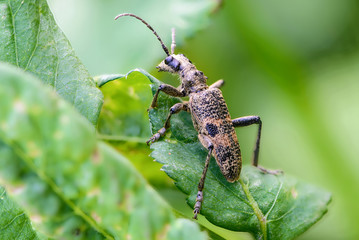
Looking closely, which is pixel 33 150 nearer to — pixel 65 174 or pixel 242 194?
pixel 65 174

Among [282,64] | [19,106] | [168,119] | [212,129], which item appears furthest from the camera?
[282,64]

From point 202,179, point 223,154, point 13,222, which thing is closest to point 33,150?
point 13,222

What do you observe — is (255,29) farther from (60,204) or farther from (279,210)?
(60,204)

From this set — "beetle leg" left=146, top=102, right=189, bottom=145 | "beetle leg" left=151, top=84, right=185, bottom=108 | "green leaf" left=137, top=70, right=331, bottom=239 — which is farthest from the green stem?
"beetle leg" left=151, top=84, right=185, bottom=108

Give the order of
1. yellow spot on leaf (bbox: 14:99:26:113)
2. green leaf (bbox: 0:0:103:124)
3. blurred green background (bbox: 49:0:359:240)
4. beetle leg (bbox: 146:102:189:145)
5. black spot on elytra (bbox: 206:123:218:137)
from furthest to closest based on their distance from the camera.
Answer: blurred green background (bbox: 49:0:359:240) → black spot on elytra (bbox: 206:123:218:137) → beetle leg (bbox: 146:102:189:145) → green leaf (bbox: 0:0:103:124) → yellow spot on leaf (bbox: 14:99:26:113)

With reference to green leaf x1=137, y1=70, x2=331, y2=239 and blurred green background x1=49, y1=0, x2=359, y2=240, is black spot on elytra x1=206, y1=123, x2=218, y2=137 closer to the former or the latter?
green leaf x1=137, y1=70, x2=331, y2=239

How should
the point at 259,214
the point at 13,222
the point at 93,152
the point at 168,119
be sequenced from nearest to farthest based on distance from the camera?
the point at 93,152 → the point at 13,222 → the point at 259,214 → the point at 168,119

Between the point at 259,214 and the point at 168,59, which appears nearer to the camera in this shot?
the point at 259,214
